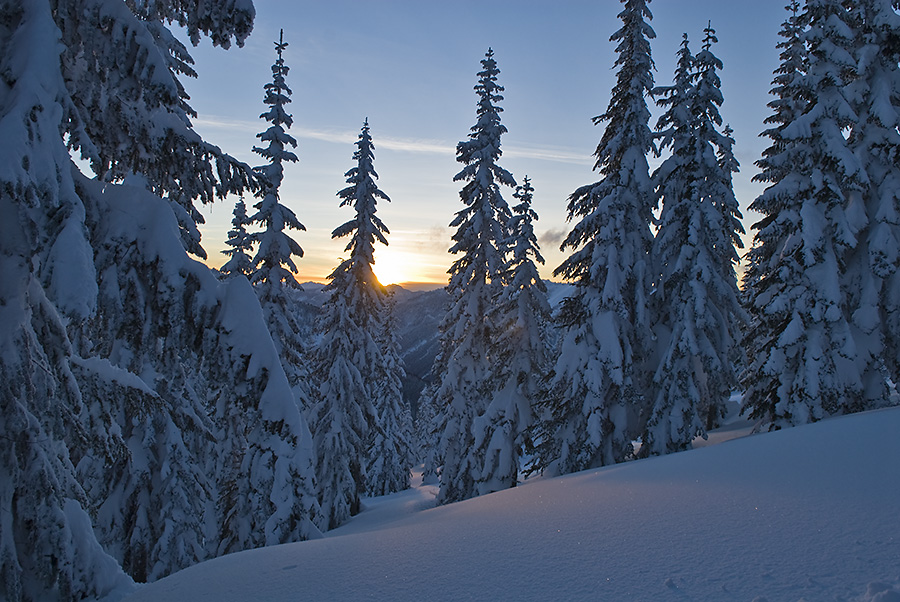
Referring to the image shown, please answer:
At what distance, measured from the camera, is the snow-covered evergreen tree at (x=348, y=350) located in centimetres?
2364

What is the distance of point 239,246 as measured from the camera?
872 inches

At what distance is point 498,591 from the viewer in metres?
A: 3.98

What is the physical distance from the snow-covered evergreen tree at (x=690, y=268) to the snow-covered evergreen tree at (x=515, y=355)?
434 cm

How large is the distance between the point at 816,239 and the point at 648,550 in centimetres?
1415

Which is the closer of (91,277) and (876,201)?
(91,277)

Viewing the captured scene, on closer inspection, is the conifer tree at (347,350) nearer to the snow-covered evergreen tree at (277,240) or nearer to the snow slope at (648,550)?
the snow-covered evergreen tree at (277,240)

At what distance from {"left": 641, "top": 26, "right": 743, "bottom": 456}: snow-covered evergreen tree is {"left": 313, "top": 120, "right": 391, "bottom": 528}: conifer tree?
12756 millimetres

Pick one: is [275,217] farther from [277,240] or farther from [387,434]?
[387,434]

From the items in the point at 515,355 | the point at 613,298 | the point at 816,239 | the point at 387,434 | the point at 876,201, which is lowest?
the point at 387,434

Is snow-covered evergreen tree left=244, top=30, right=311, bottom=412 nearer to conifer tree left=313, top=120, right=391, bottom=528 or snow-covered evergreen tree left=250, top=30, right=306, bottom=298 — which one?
snow-covered evergreen tree left=250, top=30, right=306, bottom=298

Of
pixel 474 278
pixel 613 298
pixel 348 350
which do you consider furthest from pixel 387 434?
pixel 613 298

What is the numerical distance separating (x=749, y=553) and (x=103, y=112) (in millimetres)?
7142

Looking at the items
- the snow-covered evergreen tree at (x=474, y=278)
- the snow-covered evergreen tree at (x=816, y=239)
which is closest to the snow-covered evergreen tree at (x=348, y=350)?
the snow-covered evergreen tree at (x=474, y=278)

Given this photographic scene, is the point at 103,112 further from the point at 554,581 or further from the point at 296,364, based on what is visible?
the point at 296,364
